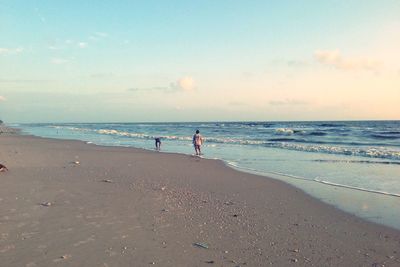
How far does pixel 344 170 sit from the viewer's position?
49.9ft

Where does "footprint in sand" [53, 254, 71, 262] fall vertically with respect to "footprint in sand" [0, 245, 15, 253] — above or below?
below

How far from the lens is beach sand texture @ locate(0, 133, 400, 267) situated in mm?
5387

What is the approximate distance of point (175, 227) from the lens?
6.75 metres

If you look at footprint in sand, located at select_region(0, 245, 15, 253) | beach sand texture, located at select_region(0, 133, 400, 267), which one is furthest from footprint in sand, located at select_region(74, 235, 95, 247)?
footprint in sand, located at select_region(0, 245, 15, 253)

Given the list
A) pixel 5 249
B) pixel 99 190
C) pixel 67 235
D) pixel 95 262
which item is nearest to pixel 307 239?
pixel 95 262

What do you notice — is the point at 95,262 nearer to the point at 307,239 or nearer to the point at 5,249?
the point at 5,249

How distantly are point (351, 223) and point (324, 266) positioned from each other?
8.12 feet

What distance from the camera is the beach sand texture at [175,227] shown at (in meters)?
5.39

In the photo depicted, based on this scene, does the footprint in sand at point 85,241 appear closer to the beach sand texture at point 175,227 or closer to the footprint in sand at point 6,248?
the beach sand texture at point 175,227

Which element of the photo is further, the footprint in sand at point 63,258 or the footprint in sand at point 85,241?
the footprint in sand at point 85,241

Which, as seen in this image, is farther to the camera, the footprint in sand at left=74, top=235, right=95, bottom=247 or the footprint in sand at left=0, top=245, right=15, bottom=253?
the footprint in sand at left=74, top=235, right=95, bottom=247

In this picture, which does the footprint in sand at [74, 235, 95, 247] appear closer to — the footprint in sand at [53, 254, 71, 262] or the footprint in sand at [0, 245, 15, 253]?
the footprint in sand at [53, 254, 71, 262]

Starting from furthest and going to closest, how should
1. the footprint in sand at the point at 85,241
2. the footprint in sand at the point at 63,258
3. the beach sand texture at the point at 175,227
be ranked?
the footprint in sand at the point at 85,241, the beach sand texture at the point at 175,227, the footprint in sand at the point at 63,258

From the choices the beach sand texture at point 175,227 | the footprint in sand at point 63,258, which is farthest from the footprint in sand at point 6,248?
the footprint in sand at point 63,258
